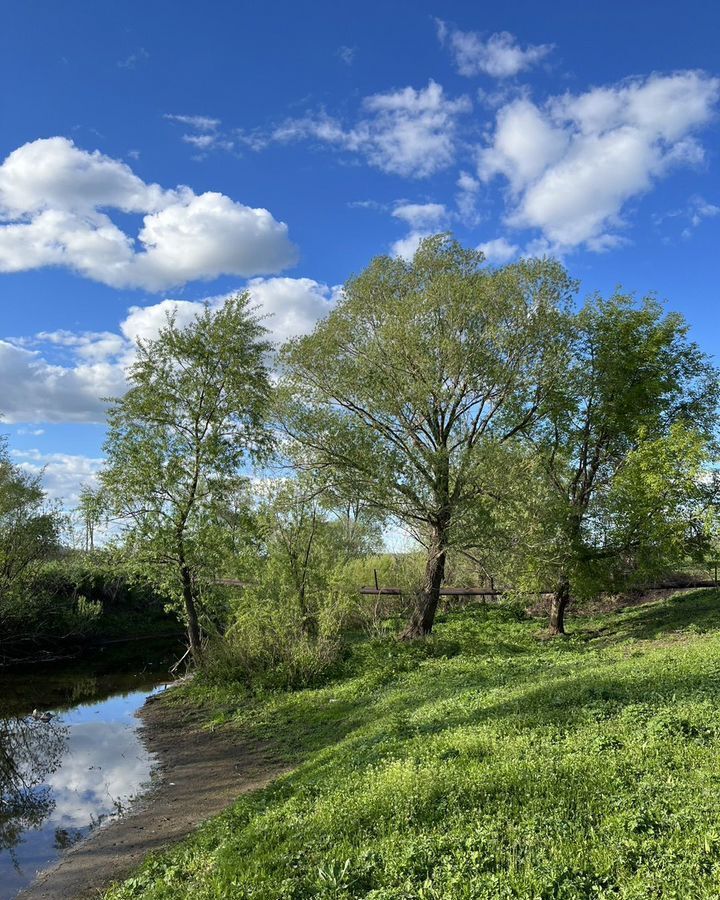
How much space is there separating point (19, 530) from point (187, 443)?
39.9 feet

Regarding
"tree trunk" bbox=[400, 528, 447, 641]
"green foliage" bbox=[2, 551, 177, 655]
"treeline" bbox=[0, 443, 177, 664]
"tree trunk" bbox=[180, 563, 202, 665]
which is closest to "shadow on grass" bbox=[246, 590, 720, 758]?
"tree trunk" bbox=[400, 528, 447, 641]

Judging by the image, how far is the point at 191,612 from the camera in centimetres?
1888

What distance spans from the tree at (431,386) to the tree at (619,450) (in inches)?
62.7

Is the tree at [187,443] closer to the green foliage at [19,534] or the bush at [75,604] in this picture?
the bush at [75,604]

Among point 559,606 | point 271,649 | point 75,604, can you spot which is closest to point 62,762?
point 271,649

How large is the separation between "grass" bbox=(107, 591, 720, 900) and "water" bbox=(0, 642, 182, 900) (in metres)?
2.97

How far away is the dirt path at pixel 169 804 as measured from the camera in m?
7.79

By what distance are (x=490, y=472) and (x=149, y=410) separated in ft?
31.9

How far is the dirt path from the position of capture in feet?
25.6

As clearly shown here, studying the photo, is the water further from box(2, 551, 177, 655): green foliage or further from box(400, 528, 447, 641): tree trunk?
box(400, 528, 447, 641): tree trunk

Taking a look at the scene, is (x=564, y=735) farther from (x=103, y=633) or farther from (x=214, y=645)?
(x=103, y=633)

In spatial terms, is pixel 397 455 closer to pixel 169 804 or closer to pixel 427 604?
pixel 427 604

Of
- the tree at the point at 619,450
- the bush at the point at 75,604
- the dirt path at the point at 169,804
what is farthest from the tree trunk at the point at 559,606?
the bush at the point at 75,604

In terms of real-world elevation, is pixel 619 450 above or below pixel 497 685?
above
